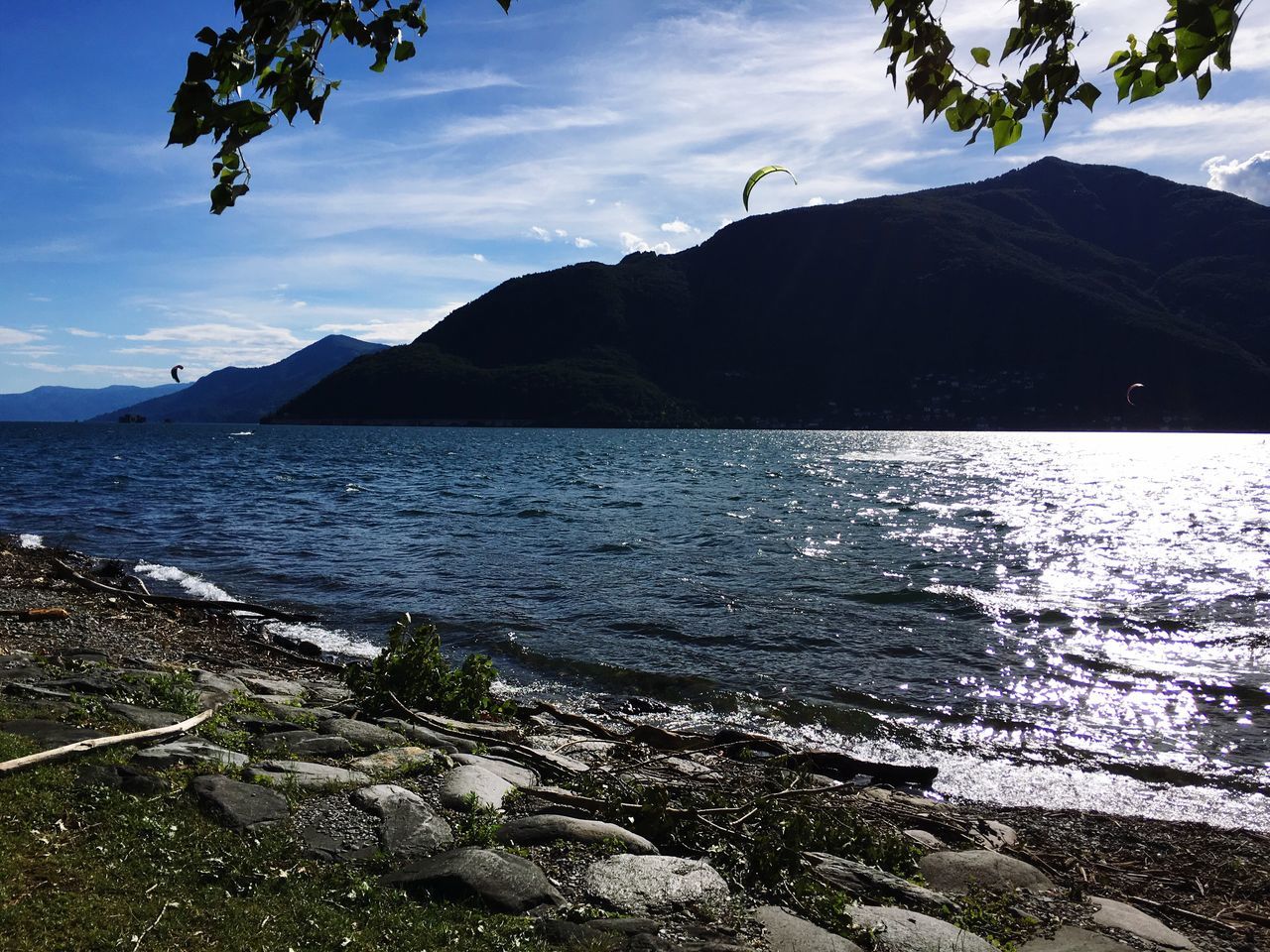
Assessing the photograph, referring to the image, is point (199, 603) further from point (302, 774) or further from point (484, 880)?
point (484, 880)

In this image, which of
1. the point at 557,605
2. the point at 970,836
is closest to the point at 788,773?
the point at 970,836

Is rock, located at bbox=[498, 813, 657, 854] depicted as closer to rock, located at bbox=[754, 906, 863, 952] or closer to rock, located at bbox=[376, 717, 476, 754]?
rock, located at bbox=[754, 906, 863, 952]

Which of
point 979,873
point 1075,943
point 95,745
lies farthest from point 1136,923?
point 95,745

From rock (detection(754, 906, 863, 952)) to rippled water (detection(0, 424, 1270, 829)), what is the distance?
5785mm

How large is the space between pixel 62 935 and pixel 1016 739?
11230 mm

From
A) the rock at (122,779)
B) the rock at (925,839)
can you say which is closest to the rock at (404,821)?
the rock at (122,779)

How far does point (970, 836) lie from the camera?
7.23m

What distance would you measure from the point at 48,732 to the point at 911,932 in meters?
6.19

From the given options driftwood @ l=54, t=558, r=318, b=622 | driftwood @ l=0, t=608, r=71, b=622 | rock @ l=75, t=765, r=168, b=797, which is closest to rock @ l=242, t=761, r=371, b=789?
rock @ l=75, t=765, r=168, b=797

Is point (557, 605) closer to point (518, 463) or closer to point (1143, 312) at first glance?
point (518, 463)

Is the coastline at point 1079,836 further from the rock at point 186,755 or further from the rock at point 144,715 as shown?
the rock at point 186,755

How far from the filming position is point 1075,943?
5.15 metres

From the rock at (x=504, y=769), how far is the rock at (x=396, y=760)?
22cm

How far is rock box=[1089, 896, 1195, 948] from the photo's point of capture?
548cm
